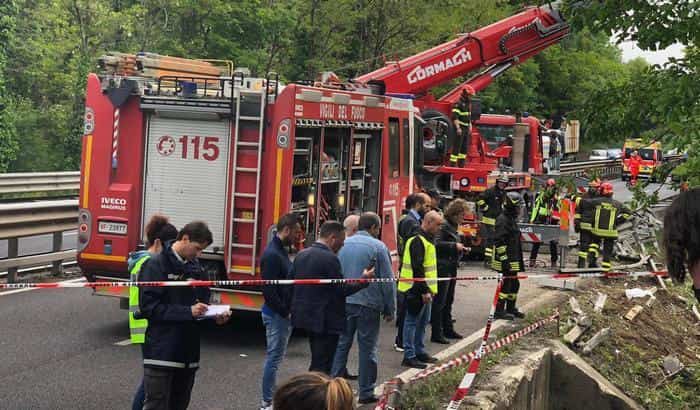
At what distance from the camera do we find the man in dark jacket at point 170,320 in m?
6.21

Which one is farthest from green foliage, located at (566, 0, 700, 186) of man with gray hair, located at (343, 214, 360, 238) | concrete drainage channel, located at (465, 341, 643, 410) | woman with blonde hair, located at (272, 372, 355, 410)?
woman with blonde hair, located at (272, 372, 355, 410)

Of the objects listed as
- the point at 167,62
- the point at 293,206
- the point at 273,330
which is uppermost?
the point at 167,62

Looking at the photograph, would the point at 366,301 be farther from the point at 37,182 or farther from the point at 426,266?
the point at 37,182

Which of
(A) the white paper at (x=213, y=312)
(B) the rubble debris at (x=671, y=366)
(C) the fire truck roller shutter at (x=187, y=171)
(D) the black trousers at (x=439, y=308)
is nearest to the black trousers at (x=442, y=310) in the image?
(D) the black trousers at (x=439, y=308)

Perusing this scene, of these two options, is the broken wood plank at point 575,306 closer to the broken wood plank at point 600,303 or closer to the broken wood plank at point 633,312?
the broken wood plank at point 600,303

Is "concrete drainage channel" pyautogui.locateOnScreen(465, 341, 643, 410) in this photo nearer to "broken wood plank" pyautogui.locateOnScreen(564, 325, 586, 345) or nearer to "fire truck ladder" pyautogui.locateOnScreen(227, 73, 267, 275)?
"broken wood plank" pyautogui.locateOnScreen(564, 325, 586, 345)

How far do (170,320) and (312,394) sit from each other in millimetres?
3286

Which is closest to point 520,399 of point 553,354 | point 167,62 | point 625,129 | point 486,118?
point 553,354

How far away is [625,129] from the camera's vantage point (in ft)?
29.2

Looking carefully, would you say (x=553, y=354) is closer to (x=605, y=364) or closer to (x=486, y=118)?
(x=605, y=364)

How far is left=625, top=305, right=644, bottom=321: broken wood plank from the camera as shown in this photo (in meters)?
14.0

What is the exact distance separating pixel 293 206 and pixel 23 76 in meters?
28.4

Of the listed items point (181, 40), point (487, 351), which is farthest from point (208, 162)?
point (181, 40)

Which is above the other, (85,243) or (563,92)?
(563,92)
